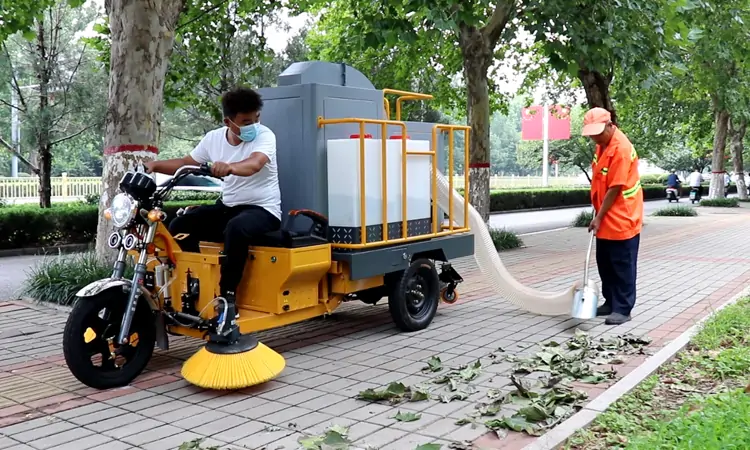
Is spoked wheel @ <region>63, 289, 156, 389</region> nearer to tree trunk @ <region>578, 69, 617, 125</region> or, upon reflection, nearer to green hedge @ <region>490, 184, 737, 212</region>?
tree trunk @ <region>578, 69, 617, 125</region>

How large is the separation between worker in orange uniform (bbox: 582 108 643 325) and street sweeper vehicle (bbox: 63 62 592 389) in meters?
0.53

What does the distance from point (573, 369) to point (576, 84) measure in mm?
17276

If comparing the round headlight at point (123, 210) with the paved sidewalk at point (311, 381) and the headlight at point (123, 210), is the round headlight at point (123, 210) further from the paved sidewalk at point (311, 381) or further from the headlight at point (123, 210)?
the paved sidewalk at point (311, 381)

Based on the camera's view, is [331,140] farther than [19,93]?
No

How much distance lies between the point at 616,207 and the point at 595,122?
2.69 ft

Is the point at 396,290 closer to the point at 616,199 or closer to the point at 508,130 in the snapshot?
the point at 616,199

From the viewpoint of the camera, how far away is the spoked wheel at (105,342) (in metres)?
4.59

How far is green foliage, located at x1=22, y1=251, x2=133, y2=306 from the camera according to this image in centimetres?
792

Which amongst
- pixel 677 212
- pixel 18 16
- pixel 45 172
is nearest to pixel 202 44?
pixel 18 16

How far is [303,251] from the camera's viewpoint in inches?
214

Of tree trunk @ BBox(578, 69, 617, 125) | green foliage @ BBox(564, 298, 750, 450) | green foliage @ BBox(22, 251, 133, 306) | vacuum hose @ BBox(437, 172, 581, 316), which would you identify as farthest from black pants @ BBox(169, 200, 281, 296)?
tree trunk @ BBox(578, 69, 617, 125)

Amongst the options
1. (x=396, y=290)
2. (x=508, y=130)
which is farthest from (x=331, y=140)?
(x=508, y=130)

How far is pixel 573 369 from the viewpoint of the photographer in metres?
5.18

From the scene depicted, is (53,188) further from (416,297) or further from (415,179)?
(415,179)
